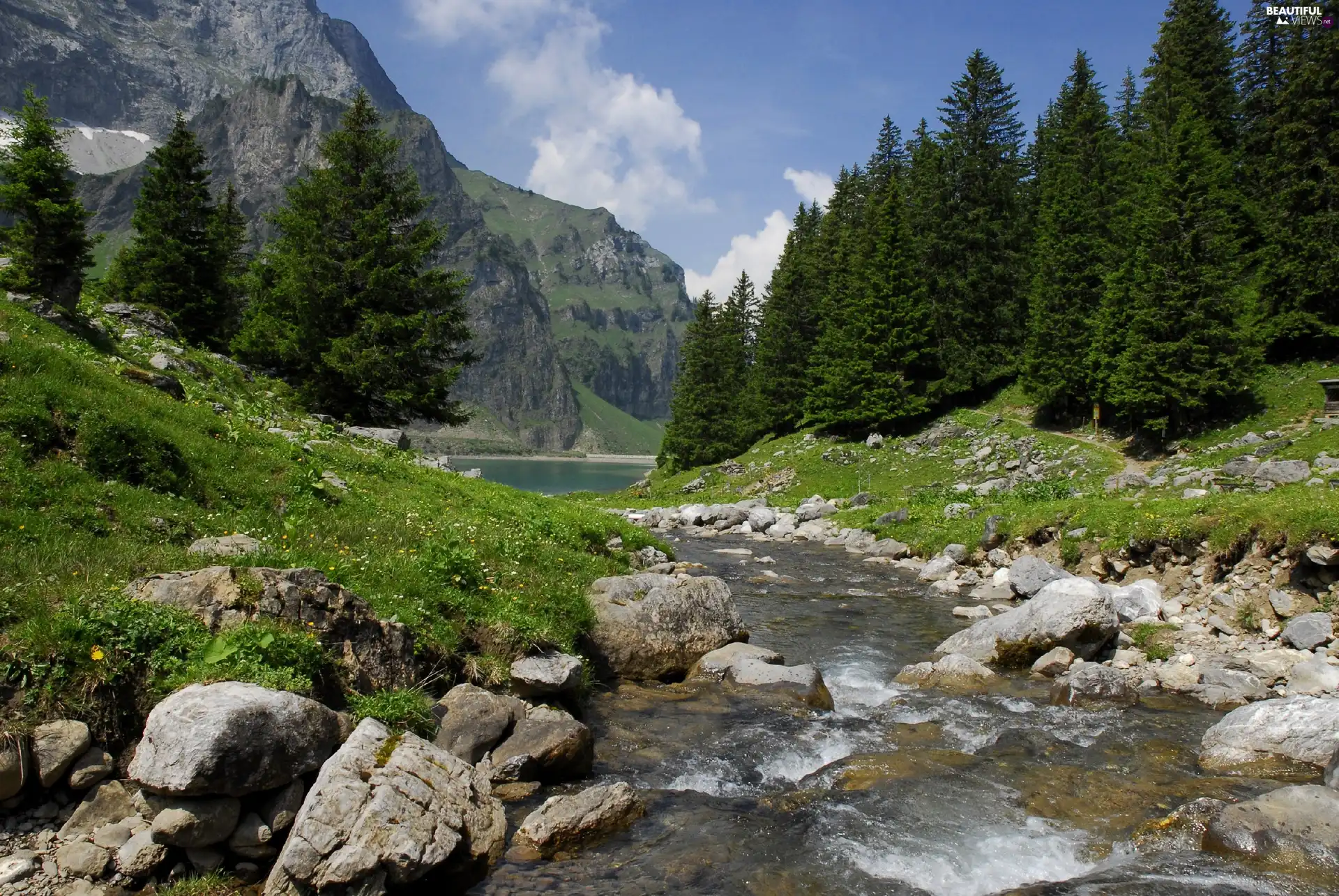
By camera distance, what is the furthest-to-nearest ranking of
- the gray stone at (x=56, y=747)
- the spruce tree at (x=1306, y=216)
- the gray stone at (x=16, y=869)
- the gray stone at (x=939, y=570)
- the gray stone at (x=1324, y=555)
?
1. the spruce tree at (x=1306, y=216)
2. the gray stone at (x=939, y=570)
3. the gray stone at (x=1324, y=555)
4. the gray stone at (x=56, y=747)
5. the gray stone at (x=16, y=869)

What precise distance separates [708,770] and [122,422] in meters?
9.32

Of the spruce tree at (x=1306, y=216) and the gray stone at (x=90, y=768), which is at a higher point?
the spruce tree at (x=1306, y=216)

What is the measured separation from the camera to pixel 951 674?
463 inches

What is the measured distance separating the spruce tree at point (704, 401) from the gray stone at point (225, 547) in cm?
4967

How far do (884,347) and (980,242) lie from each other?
34.8 feet

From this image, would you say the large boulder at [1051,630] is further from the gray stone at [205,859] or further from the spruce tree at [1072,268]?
the spruce tree at [1072,268]

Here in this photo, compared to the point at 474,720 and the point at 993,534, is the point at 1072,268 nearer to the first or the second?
the point at 993,534

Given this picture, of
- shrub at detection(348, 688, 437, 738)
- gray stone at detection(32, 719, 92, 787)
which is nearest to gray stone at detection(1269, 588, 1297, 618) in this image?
shrub at detection(348, 688, 437, 738)

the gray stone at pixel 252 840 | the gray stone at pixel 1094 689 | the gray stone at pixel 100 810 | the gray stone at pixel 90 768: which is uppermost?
the gray stone at pixel 90 768

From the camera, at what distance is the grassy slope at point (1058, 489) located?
14.8m

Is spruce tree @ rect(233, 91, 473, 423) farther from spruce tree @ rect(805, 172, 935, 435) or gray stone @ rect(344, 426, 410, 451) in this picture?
spruce tree @ rect(805, 172, 935, 435)

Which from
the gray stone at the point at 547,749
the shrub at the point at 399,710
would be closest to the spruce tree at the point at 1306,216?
the gray stone at the point at 547,749

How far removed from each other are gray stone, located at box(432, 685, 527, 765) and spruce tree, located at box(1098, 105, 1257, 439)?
1248 inches

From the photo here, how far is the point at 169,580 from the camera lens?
727 centimetres
